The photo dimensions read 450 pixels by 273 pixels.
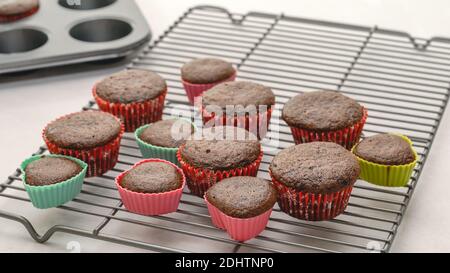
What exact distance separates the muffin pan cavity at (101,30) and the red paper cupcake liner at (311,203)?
3.61ft

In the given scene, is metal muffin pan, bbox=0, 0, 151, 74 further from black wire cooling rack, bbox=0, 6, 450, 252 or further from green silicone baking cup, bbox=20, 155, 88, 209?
green silicone baking cup, bbox=20, 155, 88, 209

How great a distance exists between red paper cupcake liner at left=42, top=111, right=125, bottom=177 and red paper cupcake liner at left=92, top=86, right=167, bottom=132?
0.17 metres

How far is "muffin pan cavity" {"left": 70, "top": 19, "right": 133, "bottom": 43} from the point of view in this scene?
2.90 metres

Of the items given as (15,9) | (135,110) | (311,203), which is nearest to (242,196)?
(311,203)

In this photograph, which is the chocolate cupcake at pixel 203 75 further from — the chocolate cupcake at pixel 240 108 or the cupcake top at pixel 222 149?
the cupcake top at pixel 222 149

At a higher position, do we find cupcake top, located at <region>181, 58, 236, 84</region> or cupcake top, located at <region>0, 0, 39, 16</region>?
cupcake top, located at <region>0, 0, 39, 16</region>

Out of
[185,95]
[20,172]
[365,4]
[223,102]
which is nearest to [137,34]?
[185,95]

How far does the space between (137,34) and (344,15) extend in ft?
2.88

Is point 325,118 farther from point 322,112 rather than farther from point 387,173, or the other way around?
point 387,173

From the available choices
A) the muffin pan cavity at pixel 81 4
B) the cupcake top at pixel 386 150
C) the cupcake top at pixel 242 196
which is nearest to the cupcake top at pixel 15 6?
the muffin pan cavity at pixel 81 4

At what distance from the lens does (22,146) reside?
96.9 inches

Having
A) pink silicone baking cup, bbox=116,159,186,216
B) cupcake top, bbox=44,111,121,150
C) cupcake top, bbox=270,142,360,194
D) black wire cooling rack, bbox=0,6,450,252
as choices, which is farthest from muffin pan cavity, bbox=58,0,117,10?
cupcake top, bbox=270,142,360,194

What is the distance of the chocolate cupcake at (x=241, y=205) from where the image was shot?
1.93 metres
